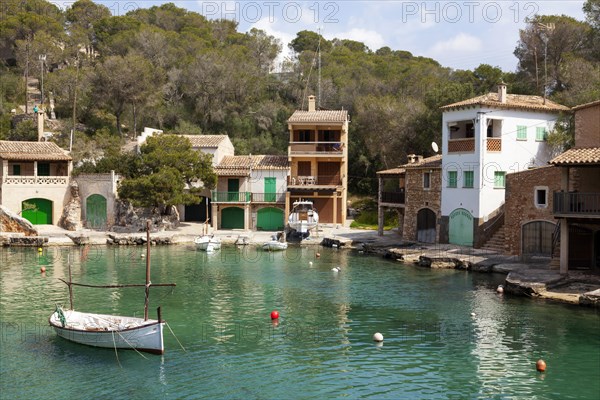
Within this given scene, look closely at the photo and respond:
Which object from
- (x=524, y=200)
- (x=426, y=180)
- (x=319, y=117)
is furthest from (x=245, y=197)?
(x=524, y=200)

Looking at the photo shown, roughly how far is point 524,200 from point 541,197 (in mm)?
987

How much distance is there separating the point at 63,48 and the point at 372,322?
245ft

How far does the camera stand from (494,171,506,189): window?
3994 cm

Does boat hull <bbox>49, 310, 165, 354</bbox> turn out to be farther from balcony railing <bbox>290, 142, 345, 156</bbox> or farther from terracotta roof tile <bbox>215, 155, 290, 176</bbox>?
balcony railing <bbox>290, 142, 345, 156</bbox>

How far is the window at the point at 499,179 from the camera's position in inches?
1572

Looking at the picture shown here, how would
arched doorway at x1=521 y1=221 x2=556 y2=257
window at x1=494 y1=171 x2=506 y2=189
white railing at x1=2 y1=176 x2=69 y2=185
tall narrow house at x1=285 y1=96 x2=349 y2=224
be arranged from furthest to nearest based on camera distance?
tall narrow house at x1=285 y1=96 x2=349 y2=224
white railing at x1=2 y1=176 x2=69 y2=185
window at x1=494 y1=171 x2=506 y2=189
arched doorway at x1=521 y1=221 x2=556 y2=257

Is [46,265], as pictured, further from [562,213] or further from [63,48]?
[63,48]

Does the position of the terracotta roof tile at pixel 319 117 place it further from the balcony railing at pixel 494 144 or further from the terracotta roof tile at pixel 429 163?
the balcony railing at pixel 494 144

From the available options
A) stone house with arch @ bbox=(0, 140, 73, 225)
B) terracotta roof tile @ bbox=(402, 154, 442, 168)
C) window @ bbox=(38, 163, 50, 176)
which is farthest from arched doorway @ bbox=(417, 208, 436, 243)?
window @ bbox=(38, 163, 50, 176)

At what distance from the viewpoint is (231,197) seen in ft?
179

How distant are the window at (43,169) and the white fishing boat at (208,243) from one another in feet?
57.8

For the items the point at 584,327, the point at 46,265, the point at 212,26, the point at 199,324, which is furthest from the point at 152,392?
the point at 212,26

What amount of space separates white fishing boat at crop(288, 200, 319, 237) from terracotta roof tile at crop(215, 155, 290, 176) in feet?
12.8

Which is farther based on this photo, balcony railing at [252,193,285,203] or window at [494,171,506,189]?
balcony railing at [252,193,285,203]
